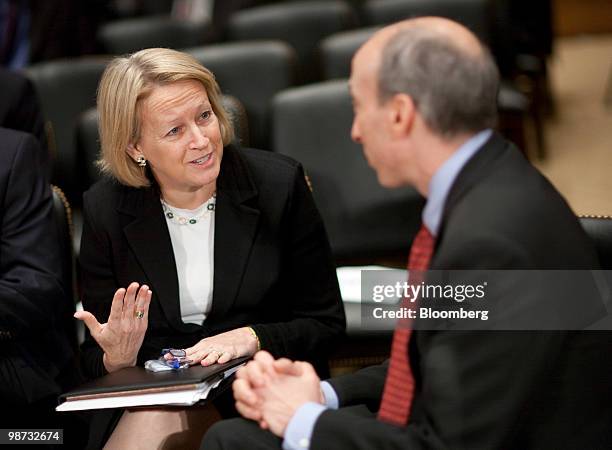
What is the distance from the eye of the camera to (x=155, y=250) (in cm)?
252

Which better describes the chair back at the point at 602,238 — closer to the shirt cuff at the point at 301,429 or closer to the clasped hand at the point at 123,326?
the shirt cuff at the point at 301,429

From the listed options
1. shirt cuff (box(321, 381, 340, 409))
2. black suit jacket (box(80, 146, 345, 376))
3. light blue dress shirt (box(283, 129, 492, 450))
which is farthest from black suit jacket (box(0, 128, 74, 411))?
light blue dress shirt (box(283, 129, 492, 450))

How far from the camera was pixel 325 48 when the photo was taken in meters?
4.08

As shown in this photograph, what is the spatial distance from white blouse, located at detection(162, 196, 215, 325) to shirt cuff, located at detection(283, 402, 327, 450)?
86cm

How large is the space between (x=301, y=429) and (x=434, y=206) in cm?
46

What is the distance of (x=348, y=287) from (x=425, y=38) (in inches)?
61.1

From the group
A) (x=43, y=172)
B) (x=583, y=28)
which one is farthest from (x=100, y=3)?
(x=583, y=28)

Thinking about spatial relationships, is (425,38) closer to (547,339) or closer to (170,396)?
(547,339)

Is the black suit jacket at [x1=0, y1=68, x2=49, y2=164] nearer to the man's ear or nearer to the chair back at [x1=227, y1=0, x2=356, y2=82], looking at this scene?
the chair back at [x1=227, y1=0, x2=356, y2=82]

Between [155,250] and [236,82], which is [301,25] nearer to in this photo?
[236,82]

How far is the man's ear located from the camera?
5.36ft

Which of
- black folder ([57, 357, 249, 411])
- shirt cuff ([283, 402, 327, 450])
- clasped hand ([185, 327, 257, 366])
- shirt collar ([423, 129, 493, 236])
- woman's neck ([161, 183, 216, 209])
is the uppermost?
shirt collar ([423, 129, 493, 236])

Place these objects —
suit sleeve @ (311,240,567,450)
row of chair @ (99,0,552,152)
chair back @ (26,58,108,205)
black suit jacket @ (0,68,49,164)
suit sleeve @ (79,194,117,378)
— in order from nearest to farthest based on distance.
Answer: suit sleeve @ (311,240,567,450)
suit sleeve @ (79,194,117,378)
black suit jacket @ (0,68,49,164)
chair back @ (26,58,108,205)
row of chair @ (99,0,552,152)

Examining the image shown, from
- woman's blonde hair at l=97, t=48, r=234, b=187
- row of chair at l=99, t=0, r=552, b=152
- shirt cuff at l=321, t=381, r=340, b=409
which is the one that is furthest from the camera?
row of chair at l=99, t=0, r=552, b=152
